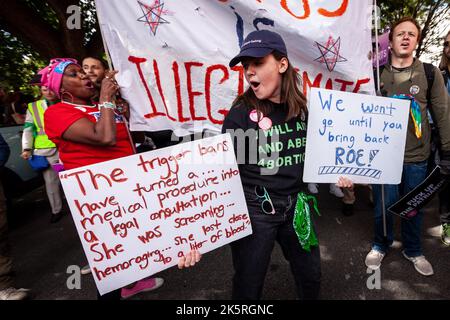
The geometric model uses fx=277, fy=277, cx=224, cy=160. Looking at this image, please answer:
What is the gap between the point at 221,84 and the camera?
1968mm

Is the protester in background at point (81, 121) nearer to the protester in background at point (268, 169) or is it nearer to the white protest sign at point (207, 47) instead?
the white protest sign at point (207, 47)

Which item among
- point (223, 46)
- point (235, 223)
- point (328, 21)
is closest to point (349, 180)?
point (235, 223)

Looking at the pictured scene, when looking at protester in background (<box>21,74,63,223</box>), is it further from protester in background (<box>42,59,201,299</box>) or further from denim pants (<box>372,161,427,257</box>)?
denim pants (<box>372,161,427,257</box>)

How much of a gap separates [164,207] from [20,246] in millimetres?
3053

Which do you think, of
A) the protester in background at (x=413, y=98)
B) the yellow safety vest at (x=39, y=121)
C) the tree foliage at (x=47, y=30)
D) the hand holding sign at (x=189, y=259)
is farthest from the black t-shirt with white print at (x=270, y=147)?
the tree foliage at (x=47, y=30)

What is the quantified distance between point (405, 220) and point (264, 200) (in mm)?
1681

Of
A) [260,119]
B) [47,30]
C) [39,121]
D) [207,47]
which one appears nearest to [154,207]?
[260,119]

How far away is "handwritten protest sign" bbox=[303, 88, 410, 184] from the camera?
1.61m

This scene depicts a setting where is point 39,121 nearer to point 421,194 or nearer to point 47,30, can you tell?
point 47,30

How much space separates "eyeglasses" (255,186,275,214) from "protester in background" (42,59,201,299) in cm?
45

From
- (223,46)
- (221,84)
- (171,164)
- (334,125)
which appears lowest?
(171,164)

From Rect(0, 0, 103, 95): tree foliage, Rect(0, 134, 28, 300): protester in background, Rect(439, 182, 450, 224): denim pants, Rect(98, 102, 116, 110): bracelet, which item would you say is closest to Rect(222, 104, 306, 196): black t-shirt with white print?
Rect(98, 102, 116, 110): bracelet

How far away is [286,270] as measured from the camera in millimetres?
2580

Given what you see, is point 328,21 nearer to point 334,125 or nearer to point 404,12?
point 334,125
